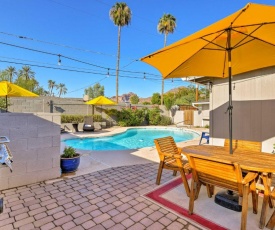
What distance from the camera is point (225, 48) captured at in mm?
3146

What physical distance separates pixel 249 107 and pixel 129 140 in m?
7.80

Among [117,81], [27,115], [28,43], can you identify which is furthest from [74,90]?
[27,115]

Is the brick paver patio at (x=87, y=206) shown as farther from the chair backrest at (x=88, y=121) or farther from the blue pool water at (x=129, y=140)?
the chair backrest at (x=88, y=121)

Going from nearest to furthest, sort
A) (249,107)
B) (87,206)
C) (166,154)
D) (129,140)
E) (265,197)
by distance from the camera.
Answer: (265,197), (87,206), (166,154), (249,107), (129,140)

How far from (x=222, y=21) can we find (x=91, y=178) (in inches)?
147

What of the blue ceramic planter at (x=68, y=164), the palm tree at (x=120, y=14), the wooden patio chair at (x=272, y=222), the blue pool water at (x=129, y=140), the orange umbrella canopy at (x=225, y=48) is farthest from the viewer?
the palm tree at (x=120, y=14)

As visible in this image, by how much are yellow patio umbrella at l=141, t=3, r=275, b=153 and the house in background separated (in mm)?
1259

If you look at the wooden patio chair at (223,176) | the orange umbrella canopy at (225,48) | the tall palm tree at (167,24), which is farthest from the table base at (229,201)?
the tall palm tree at (167,24)

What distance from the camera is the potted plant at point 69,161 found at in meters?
4.20

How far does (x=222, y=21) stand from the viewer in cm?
216

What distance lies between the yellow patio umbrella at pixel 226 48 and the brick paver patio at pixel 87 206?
181 cm

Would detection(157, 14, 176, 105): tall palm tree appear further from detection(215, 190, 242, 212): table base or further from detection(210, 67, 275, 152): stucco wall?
detection(215, 190, 242, 212): table base

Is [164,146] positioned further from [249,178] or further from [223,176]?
[249,178]

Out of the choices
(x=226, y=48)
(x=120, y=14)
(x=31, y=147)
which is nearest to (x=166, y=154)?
(x=226, y=48)
